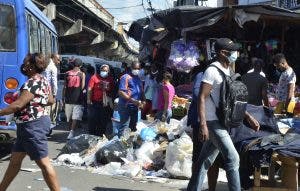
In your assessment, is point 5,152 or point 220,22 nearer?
point 5,152

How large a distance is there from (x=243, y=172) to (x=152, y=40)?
278 inches

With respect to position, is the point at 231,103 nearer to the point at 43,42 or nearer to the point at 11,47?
the point at 11,47

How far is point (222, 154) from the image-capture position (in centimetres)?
624

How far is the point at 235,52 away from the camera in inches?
251

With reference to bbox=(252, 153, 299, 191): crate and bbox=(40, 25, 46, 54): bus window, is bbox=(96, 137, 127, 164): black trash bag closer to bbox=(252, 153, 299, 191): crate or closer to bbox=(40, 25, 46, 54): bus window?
bbox=(252, 153, 299, 191): crate

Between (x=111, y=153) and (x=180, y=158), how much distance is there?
1441 mm

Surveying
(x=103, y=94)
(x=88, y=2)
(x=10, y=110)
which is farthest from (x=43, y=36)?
(x=88, y=2)

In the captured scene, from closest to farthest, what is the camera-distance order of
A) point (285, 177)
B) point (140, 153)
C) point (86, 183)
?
point (285, 177), point (86, 183), point (140, 153)

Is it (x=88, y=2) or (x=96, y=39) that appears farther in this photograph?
(x=96, y=39)

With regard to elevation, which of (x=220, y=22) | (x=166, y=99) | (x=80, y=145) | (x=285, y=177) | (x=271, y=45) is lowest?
(x=80, y=145)

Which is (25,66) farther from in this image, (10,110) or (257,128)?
(257,128)

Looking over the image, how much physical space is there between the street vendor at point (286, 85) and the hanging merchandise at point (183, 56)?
2.99 metres

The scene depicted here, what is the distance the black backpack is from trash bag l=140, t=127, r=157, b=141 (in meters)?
3.56

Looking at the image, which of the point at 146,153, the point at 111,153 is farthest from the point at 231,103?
the point at 111,153
